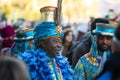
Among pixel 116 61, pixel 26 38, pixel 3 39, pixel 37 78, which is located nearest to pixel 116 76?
pixel 116 61

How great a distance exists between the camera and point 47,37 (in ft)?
25.4

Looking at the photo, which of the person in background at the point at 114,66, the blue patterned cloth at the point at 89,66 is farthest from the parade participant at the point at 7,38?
the person in background at the point at 114,66

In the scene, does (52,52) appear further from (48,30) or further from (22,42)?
(22,42)

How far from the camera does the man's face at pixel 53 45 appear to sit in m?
7.69

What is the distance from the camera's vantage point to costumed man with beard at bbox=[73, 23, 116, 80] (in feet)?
27.2

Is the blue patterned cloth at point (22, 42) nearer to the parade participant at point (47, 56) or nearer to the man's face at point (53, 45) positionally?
the parade participant at point (47, 56)

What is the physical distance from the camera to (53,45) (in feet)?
25.3

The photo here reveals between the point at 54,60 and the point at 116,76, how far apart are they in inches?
110

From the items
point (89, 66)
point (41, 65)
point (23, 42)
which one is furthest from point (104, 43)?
point (23, 42)

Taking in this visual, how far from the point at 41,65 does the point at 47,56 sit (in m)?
0.16

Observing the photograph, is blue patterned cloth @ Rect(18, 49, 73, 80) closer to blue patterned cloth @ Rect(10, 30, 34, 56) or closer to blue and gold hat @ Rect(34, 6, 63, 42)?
blue and gold hat @ Rect(34, 6, 63, 42)

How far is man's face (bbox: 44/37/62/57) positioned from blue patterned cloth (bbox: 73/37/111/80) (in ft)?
2.38

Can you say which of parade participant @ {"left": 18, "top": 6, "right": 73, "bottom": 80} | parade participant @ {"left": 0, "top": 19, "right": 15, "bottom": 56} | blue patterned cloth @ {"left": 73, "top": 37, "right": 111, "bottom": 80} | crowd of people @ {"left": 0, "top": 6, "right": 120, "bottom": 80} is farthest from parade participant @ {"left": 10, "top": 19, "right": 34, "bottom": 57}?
parade participant @ {"left": 0, "top": 19, "right": 15, "bottom": 56}

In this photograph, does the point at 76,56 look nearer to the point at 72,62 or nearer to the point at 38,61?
the point at 72,62
